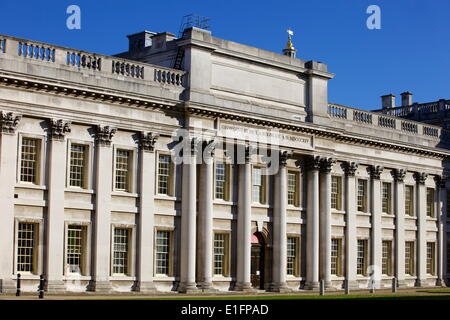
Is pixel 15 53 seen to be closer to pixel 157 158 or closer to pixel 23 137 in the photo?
pixel 23 137

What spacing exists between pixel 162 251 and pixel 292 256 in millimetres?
10189

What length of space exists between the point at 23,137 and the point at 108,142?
446 centimetres

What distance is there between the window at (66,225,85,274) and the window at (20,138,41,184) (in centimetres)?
295

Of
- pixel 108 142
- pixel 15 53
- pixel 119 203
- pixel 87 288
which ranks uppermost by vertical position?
pixel 15 53

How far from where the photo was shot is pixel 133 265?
4425 cm

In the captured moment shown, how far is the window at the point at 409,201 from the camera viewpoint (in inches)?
2475

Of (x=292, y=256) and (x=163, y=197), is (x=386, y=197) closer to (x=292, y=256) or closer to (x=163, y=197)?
(x=292, y=256)

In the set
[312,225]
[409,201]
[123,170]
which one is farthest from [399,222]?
[123,170]

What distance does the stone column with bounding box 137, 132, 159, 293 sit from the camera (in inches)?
1751

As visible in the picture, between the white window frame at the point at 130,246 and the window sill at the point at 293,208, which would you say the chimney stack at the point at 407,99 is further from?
the white window frame at the point at 130,246

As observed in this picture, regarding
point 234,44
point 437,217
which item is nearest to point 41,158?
point 234,44

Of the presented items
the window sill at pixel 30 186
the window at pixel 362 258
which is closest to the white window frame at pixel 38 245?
the window sill at pixel 30 186

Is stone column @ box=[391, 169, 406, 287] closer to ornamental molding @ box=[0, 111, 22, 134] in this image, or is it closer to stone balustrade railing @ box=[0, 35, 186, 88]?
stone balustrade railing @ box=[0, 35, 186, 88]

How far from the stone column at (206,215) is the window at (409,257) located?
1969 cm
